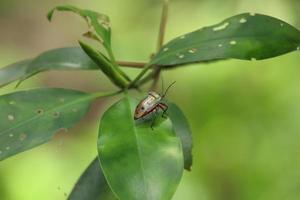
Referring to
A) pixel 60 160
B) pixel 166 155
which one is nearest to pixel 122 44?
pixel 60 160

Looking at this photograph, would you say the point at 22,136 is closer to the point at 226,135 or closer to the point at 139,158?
the point at 139,158

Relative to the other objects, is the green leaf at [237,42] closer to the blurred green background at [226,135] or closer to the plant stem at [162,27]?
the plant stem at [162,27]

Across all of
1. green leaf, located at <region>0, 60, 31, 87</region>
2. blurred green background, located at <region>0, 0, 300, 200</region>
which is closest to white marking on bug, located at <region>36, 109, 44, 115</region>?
green leaf, located at <region>0, 60, 31, 87</region>

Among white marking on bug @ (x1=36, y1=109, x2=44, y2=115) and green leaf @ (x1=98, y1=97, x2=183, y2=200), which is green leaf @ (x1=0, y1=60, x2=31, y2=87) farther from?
green leaf @ (x1=98, y1=97, x2=183, y2=200)

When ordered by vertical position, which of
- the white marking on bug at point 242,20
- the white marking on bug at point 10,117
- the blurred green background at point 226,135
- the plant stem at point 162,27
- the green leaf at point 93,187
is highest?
the white marking on bug at point 242,20

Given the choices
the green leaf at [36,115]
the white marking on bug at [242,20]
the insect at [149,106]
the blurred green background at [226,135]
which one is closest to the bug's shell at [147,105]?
the insect at [149,106]
